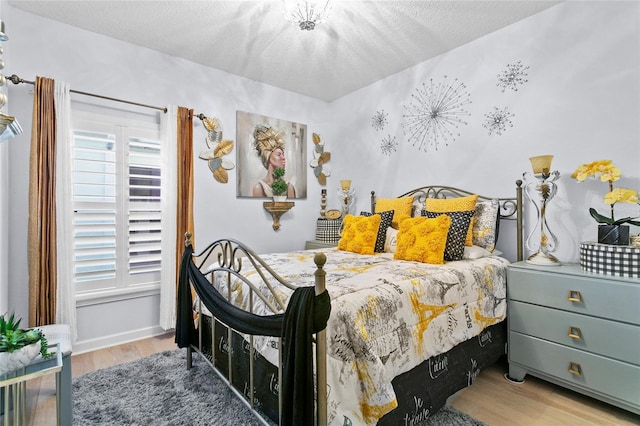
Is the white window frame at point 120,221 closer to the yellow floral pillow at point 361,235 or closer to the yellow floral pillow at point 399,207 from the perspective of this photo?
the yellow floral pillow at point 361,235

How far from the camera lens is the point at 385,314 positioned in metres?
1.48

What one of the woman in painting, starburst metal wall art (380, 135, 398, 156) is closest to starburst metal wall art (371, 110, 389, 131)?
starburst metal wall art (380, 135, 398, 156)

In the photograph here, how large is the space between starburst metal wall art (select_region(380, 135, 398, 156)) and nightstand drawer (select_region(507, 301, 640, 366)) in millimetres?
1978

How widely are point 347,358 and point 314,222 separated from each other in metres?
3.00

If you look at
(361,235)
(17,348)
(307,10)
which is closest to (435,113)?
(361,235)

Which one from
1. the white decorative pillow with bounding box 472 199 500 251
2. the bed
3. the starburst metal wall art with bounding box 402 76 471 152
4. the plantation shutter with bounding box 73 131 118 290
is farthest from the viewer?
the starburst metal wall art with bounding box 402 76 471 152

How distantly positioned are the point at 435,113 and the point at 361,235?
1.45m

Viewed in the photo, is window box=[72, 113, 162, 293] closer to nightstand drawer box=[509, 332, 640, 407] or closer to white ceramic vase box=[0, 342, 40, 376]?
white ceramic vase box=[0, 342, 40, 376]

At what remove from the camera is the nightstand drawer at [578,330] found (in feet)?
5.67

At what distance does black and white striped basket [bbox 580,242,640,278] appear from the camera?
177 cm

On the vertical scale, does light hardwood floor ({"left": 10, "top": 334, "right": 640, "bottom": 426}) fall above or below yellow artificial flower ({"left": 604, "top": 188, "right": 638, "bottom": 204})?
below

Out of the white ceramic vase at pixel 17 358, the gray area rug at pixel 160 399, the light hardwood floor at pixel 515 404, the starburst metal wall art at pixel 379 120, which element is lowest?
the light hardwood floor at pixel 515 404

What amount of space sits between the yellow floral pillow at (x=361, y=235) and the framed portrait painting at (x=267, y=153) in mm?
1233

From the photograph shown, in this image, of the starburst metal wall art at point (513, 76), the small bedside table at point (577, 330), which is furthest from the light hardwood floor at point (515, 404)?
the starburst metal wall art at point (513, 76)
